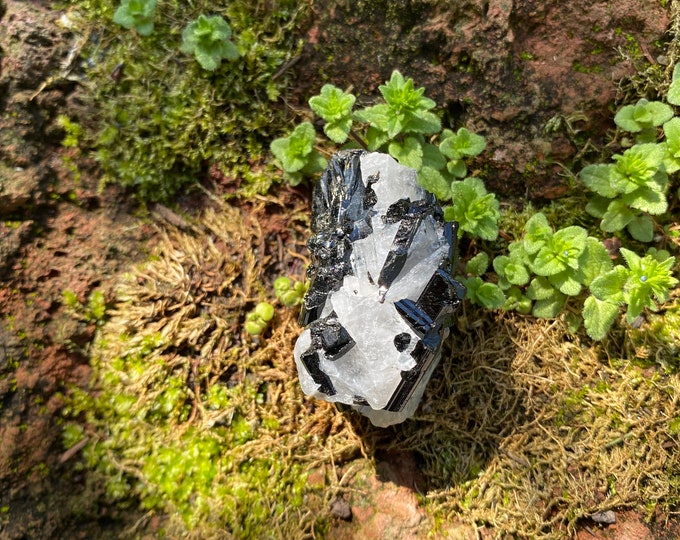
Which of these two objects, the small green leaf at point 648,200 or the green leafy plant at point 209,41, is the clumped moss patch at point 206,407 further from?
the small green leaf at point 648,200

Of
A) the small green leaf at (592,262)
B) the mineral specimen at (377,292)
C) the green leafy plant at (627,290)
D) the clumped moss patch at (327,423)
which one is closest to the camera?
the mineral specimen at (377,292)

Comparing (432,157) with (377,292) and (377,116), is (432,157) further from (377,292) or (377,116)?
(377,292)

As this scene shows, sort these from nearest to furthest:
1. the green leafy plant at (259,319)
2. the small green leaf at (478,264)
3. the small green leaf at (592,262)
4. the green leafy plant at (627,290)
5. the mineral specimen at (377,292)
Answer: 1. the mineral specimen at (377,292)
2. the green leafy plant at (627,290)
3. the small green leaf at (592,262)
4. the small green leaf at (478,264)
5. the green leafy plant at (259,319)

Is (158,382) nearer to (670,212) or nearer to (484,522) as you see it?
(484,522)

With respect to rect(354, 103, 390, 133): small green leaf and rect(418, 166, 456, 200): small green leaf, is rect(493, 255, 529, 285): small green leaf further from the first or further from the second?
rect(354, 103, 390, 133): small green leaf

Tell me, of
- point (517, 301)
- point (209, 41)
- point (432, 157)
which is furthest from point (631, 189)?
point (209, 41)

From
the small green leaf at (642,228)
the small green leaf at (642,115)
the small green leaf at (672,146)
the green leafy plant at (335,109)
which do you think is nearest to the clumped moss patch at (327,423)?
the small green leaf at (642,228)

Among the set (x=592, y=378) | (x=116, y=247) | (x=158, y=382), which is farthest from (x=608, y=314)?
(x=116, y=247)
